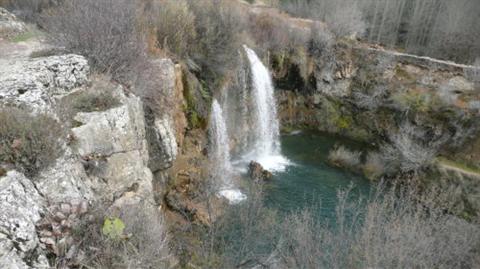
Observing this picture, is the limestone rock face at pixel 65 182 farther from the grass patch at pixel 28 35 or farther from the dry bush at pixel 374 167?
the dry bush at pixel 374 167

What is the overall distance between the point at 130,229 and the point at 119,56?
178 inches

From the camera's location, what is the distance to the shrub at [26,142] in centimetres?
439

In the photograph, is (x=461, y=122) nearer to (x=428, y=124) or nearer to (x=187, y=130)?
(x=428, y=124)

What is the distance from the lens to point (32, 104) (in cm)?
532

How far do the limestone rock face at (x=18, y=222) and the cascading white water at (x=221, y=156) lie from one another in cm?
779

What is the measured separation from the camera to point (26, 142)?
4.46m

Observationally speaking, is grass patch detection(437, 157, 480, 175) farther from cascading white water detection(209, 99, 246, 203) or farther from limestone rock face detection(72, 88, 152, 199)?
limestone rock face detection(72, 88, 152, 199)

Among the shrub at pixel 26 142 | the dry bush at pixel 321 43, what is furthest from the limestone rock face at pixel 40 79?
the dry bush at pixel 321 43

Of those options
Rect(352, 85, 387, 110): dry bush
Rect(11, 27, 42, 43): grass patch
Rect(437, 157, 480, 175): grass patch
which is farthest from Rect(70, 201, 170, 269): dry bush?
Rect(352, 85, 387, 110): dry bush

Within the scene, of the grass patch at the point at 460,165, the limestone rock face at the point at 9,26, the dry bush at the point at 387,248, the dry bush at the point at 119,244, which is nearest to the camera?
the dry bush at the point at 119,244

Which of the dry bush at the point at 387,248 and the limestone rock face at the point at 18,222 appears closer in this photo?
the limestone rock face at the point at 18,222

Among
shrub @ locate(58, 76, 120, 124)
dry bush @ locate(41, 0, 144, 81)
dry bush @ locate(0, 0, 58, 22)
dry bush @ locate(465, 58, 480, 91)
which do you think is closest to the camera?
shrub @ locate(58, 76, 120, 124)

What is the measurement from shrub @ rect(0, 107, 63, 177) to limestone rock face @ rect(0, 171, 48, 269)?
258mm

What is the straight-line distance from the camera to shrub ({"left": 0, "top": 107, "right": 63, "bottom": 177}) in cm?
439
